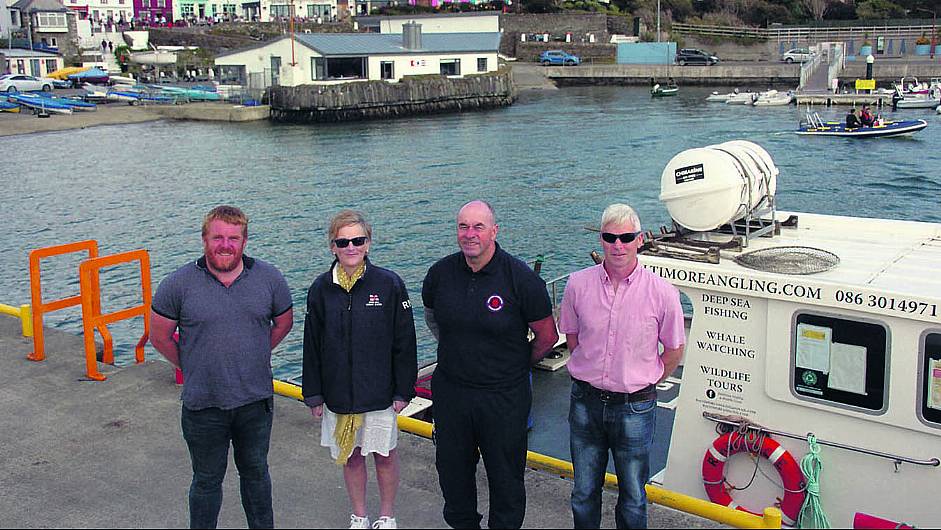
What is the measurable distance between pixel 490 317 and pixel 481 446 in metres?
0.80

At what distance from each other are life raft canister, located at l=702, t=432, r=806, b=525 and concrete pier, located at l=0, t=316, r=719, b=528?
3.73 ft

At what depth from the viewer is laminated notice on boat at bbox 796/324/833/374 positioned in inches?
270

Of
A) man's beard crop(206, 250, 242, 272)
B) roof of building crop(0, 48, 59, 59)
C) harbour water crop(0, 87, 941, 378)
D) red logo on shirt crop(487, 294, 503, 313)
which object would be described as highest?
roof of building crop(0, 48, 59, 59)

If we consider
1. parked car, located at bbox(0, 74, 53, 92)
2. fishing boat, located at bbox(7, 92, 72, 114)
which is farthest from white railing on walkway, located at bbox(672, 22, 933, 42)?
fishing boat, located at bbox(7, 92, 72, 114)

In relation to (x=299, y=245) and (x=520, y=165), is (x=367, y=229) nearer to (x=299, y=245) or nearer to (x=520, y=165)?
(x=299, y=245)

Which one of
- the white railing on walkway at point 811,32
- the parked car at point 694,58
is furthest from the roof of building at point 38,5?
the white railing on walkway at point 811,32

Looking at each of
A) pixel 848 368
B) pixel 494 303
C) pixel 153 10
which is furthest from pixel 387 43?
pixel 153 10

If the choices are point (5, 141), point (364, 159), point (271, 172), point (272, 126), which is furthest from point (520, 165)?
point (5, 141)

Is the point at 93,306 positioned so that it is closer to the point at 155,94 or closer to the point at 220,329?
the point at 220,329

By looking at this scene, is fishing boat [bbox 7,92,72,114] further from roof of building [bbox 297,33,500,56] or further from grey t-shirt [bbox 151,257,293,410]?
grey t-shirt [bbox 151,257,293,410]

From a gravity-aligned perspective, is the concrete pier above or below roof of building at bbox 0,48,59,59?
below

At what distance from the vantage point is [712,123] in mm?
53281

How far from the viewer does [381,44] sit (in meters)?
68.4

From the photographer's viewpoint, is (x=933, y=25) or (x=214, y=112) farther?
(x=933, y=25)
